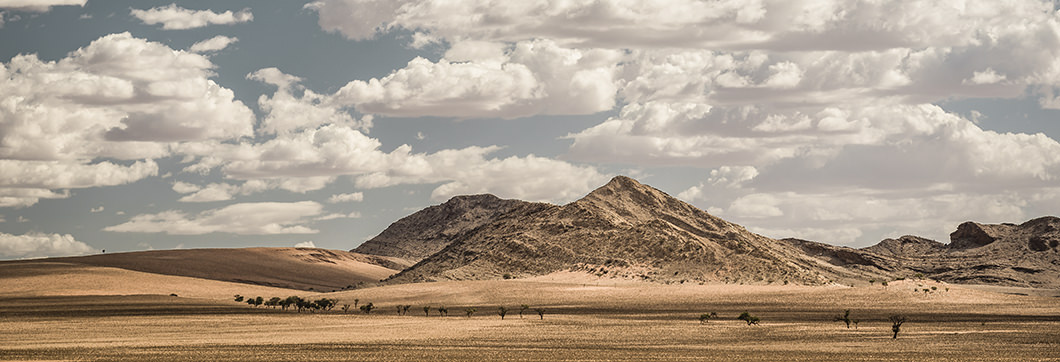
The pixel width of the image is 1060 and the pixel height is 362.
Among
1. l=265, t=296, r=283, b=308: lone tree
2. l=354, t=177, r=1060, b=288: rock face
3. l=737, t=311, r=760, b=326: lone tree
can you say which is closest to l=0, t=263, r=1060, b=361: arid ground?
l=737, t=311, r=760, b=326: lone tree

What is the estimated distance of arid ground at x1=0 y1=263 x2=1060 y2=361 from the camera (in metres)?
59.7

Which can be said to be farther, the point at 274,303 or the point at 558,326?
the point at 274,303

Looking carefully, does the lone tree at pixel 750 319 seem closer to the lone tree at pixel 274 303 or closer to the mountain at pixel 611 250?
the mountain at pixel 611 250

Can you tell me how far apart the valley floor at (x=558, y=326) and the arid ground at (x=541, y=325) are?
Answer: 0.14 metres

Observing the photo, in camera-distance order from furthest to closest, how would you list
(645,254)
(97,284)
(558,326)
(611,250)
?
(97,284) → (611,250) → (645,254) → (558,326)

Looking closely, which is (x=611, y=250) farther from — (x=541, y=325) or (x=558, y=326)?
(x=558, y=326)

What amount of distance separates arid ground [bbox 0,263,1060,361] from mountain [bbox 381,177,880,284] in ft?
22.9

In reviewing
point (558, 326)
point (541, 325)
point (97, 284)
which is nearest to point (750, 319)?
point (558, 326)

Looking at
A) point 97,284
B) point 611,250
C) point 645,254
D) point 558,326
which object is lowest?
point 558,326

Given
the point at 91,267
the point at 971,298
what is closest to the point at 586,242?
the point at 971,298

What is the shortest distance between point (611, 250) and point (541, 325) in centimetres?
6717

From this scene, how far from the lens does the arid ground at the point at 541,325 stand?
196 ft

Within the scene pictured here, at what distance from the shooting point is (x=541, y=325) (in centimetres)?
8569

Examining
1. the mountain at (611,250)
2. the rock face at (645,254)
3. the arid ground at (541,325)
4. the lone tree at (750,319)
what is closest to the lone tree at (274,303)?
the arid ground at (541,325)
